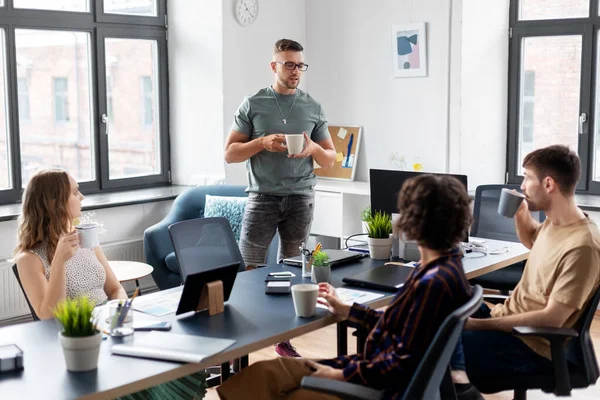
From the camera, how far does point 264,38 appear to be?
604cm

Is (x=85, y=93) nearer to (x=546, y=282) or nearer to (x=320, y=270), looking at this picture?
(x=320, y=270)

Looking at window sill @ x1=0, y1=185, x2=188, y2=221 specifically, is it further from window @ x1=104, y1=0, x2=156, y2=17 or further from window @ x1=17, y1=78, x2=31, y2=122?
window @ x1=104, y1=0, x2=156, y2=17

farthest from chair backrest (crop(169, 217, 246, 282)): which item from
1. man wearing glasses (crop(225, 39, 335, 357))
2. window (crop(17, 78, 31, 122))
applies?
window (crop(17, 78, 31, 122))

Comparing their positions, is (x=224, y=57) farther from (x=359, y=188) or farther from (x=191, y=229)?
(x=191, y=229)

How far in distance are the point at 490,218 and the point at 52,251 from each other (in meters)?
2.46

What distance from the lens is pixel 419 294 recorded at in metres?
2.21

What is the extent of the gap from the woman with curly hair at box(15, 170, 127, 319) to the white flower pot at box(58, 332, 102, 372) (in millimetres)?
814

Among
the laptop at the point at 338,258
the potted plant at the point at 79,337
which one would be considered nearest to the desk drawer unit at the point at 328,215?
the laptop at the point at 338,258

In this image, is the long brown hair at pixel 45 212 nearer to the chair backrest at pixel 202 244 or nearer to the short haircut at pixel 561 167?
the chair backrest at pixel 202 244

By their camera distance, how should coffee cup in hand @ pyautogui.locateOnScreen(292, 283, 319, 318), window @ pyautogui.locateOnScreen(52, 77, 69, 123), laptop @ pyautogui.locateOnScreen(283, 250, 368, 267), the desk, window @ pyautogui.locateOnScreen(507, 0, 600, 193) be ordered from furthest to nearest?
window @ pyautogui.locateOnScreen(52, 77, 69, 123) → window @ pyautogui.locateOnScreen(507, 0, 600, 193) → laptop @ pyautogui.locateOnScreen(283, 250, 368, 267) → coffee cup in hand @ pyautogui.locateOnScreen(292, 283, 319, 318) → the desk

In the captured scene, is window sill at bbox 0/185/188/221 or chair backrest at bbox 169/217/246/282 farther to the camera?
window sill at bbox 0/185/188/221

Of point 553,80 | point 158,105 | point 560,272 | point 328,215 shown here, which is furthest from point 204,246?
point 553,80

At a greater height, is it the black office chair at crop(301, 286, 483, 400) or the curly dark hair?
the curly dark hair

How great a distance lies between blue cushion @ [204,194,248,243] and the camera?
509cm
